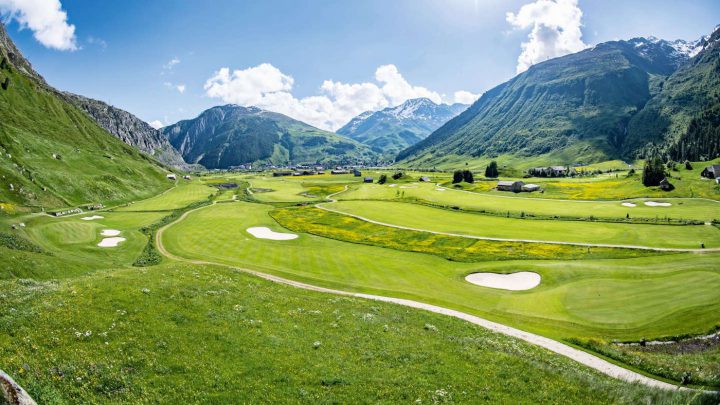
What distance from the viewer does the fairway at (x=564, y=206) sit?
86.2 meters

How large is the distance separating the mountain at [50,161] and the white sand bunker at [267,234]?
53.3 m

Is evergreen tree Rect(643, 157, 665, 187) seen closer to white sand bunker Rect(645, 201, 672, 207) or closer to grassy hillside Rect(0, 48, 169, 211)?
white sand bunker Rect(645, 201, 672, 207)

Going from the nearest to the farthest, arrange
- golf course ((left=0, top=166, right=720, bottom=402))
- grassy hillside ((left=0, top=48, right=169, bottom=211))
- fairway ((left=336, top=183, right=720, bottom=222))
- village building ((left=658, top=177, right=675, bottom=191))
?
1. golf course ((left=0, top=166, right=720, bottom=402))
2. fairway ((left=336, top=183, right=720, bottom=222))
3. grassy hillside ((left=0, top=48, right=169, bottom=211))
4. village building ((left=658, top=177, right=675, bottom=191))

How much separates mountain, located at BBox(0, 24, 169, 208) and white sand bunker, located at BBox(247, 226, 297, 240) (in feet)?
175

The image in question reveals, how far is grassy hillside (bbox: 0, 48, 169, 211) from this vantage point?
98438mm

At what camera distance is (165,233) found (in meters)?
75.6

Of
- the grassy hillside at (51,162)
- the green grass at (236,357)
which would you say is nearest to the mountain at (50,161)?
the grassy hillside at (51,162)

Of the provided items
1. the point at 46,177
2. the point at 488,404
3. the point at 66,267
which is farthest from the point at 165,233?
the point at 488,404

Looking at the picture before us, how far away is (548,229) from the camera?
3059 inches

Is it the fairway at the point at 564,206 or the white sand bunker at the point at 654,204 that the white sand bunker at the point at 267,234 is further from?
the white sand bunker at the point at 654,204

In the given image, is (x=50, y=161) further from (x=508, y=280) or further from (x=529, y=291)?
(x=529, y=291)

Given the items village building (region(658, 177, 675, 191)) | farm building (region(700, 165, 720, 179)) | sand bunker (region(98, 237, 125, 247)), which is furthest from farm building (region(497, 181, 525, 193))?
sand bunker (region(98, 237, 125, 247))

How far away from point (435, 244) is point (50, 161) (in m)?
133

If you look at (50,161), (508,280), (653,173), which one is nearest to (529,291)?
(508,280)
